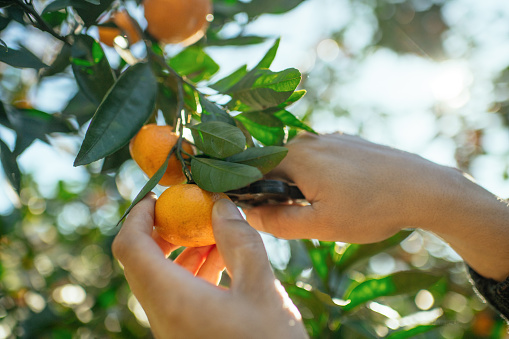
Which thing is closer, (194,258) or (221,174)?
(221,174)

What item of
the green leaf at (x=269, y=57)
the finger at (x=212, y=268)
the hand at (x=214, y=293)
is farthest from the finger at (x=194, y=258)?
the green leaf at (x=269, y=57)

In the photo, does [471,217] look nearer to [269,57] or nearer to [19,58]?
[269,57]

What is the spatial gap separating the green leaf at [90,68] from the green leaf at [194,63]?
329 mm

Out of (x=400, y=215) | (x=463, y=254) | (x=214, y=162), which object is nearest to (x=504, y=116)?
(x=463, y=254)

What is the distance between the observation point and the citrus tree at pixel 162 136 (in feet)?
2.58

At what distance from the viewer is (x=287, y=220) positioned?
3.37 ft

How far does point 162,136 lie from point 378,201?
1.85 feet

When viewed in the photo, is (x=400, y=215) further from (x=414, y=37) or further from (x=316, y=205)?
(x=414, y=37)

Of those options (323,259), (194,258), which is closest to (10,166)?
(194,258)

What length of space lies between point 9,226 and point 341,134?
151cm

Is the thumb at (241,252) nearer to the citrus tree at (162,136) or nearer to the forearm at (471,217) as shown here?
the citrus tree at (162,136)

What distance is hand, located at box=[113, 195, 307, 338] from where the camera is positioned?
534 millimetres

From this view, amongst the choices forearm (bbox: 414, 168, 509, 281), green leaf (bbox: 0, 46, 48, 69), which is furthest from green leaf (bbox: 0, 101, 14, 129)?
forearm (bbox: 414, 168, 509, 281)

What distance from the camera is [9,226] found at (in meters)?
1.71
